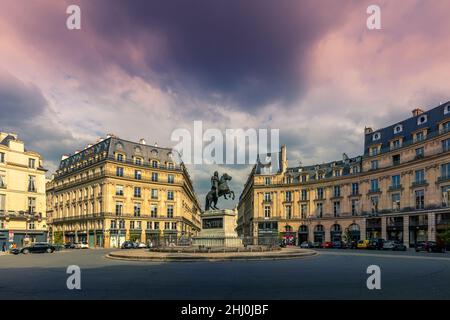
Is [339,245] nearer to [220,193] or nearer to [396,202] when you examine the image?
[396,202]

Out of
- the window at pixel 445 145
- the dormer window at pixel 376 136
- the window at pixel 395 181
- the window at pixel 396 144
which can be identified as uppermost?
the dormer window at pixel 376 136

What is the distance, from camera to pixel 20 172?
58594 mm

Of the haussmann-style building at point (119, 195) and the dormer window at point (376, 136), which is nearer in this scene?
the haussmann-style building at point (119, 195)

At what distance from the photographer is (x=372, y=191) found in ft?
234

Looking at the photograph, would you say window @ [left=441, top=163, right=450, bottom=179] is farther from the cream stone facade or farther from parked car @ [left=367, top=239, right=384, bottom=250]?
the cream stone facade

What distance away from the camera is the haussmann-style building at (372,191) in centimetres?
5819

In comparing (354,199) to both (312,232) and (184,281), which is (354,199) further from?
(184,281)

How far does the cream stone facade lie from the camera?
56188 millimetres

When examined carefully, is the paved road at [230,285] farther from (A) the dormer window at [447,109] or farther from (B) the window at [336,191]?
(B) the window at [336,191]

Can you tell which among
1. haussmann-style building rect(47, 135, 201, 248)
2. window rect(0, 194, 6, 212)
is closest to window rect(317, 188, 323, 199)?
haussmann-style building rect(47, 135, 201, 248)

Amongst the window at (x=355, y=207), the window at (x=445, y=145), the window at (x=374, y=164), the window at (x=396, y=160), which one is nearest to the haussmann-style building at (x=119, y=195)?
the window at (x=355, y=207)

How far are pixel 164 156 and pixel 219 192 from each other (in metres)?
Answer: 55.1

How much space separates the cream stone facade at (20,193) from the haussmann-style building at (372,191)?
129 ft

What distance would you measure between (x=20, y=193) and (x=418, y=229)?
65.5 metres
